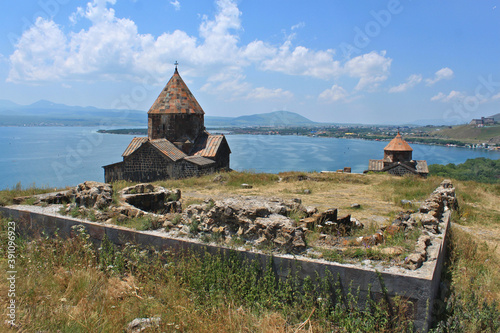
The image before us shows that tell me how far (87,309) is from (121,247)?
52.8 inches

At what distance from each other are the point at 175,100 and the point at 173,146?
2.50m

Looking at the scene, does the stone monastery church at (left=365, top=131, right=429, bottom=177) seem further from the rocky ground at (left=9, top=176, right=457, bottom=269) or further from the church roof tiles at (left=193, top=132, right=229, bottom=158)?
the rocky ground at (left=9, top=176, right=457, bottom=269)

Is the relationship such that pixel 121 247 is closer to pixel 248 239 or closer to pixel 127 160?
pixel 248 239

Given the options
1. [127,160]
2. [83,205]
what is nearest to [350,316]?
[83,205]

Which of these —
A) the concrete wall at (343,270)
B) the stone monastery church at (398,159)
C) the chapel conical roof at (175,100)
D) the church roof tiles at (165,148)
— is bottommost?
the stone monastery church at (398,159)

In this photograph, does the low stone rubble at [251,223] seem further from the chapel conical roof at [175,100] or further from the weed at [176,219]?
the chapel conical roof at [175,100]

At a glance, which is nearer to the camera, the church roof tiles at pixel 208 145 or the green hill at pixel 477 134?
the church roof tiles at pixel 208 145

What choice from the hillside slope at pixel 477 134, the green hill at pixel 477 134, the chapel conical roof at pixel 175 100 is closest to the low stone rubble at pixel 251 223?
the chapel conical roof at pixel 175 100

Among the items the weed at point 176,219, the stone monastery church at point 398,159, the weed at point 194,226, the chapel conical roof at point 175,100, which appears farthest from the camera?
the stone monastery church at point 398,159

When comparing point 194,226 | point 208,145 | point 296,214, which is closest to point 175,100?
point 208,145

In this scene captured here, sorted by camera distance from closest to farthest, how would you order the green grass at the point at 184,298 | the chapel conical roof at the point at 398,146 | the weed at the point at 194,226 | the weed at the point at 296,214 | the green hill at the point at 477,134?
the green grass at the point at 184,298 < the weed at the point at 194,226 < the weed at the point at 296,214 < the chapel conical roof at the point at 398,146 < the green hill at the point at 477,134

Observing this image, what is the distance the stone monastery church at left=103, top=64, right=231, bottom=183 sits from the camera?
15.2 metres

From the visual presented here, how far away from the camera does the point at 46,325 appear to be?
281 centimetres

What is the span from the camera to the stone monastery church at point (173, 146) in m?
15.2
